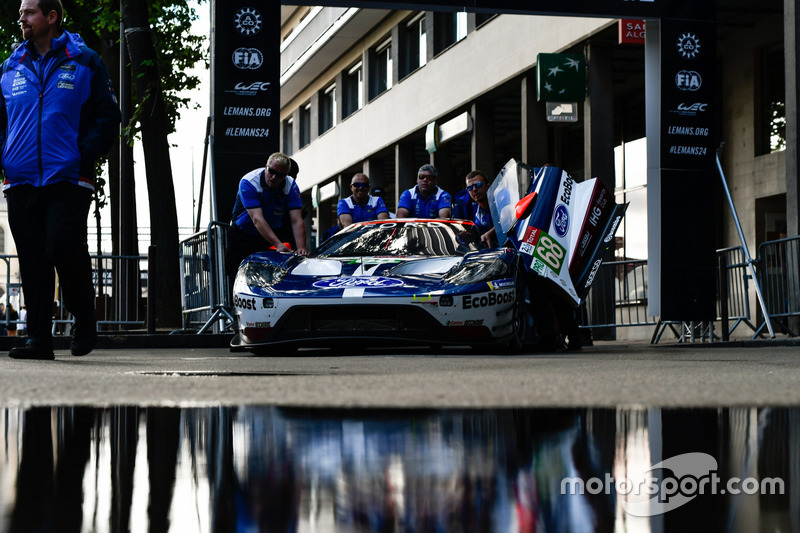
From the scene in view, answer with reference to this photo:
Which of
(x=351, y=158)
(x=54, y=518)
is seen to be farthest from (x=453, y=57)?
(x=54, y=518)

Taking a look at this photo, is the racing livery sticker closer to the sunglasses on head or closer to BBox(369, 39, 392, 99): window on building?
the sunglasses on head

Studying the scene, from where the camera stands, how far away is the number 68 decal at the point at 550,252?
9.15 meters

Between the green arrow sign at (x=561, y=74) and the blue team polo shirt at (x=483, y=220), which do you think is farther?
the green arrow sign at (x=561, y=74)

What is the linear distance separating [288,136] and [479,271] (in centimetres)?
4073

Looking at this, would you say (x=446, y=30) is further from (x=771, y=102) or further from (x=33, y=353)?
(x=33, y=353)

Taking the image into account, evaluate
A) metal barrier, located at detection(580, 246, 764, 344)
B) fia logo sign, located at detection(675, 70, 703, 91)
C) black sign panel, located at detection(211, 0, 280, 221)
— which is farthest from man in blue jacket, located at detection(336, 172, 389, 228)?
fia logo sign, located at detection(675, 70, 703, 91)

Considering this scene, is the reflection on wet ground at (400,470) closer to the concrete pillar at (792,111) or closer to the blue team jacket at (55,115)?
the blue team jacket at (55,115)

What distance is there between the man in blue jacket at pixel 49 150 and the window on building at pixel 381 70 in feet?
85.7

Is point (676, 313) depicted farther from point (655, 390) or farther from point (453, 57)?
point (453, 57)

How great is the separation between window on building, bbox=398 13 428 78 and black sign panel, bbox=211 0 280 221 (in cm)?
1785

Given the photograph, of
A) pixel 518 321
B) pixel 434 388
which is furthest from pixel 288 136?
pixel 434 388

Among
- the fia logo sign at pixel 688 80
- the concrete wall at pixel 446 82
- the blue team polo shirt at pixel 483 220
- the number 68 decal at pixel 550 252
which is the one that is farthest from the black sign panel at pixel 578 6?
the concrete wall at pixel 446 82

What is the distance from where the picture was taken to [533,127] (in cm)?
2311

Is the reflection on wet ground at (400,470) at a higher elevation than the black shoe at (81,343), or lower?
higher
